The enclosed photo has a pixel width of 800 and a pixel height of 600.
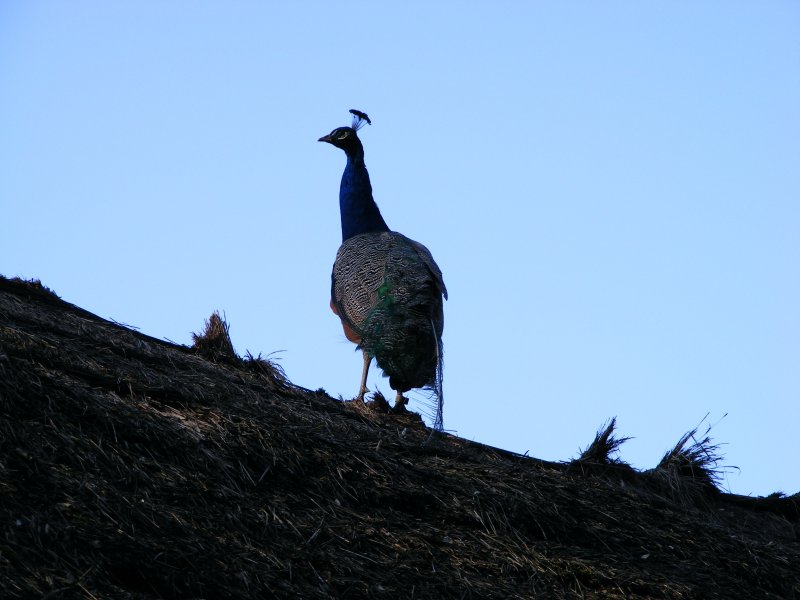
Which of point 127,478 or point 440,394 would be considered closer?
point 127,478

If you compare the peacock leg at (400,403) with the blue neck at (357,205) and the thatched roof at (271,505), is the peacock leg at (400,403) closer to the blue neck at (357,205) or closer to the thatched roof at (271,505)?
the thatched roof at (271,505)

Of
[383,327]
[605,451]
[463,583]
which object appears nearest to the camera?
[463,583]

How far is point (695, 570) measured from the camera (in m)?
4.80

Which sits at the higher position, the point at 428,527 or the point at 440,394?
the point at 440,394

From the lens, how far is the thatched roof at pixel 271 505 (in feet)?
10.9

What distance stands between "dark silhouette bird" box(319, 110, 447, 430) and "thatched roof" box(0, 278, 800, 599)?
116 centimetres

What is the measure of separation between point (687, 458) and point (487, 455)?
164 cm

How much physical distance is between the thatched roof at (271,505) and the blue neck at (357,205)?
400 cm

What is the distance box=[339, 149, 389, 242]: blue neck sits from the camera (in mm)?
10070

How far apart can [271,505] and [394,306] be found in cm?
380

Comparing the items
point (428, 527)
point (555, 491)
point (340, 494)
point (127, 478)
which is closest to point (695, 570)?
point (555, 491)

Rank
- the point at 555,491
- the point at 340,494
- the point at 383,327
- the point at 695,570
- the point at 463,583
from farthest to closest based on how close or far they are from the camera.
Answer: the point at 383,327 < the point at 555,491 < the point at 695,570 < the point at 340,494 < the point at 463,583

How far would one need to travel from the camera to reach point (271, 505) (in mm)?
4055

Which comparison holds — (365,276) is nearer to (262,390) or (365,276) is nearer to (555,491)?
(262,390)
